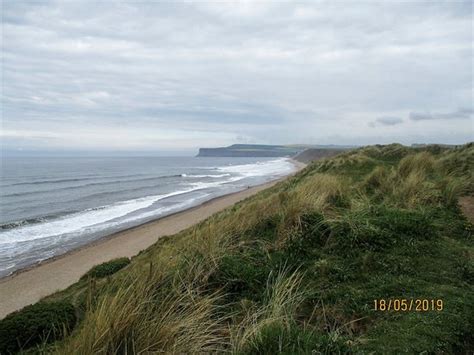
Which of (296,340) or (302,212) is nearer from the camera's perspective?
(296,340)

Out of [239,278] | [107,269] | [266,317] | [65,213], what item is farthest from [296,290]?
[65,213]

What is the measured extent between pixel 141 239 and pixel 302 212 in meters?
13.8

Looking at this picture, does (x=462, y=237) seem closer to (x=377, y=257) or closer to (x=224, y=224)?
(x=377, y=257)

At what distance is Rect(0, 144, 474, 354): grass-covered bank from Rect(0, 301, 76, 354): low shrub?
19 millimetres

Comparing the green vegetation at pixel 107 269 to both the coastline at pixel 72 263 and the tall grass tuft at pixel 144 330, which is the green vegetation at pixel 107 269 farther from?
the tall grass tuft at pixel 144 330

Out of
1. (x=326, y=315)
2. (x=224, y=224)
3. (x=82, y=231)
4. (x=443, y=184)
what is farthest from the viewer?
(x=82, y=231)

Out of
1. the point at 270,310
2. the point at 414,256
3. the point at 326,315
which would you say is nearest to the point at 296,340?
the point at 270,310

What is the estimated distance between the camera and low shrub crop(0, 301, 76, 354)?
3488 millimetres

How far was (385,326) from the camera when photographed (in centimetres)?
310

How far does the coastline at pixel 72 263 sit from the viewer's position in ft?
37.5
